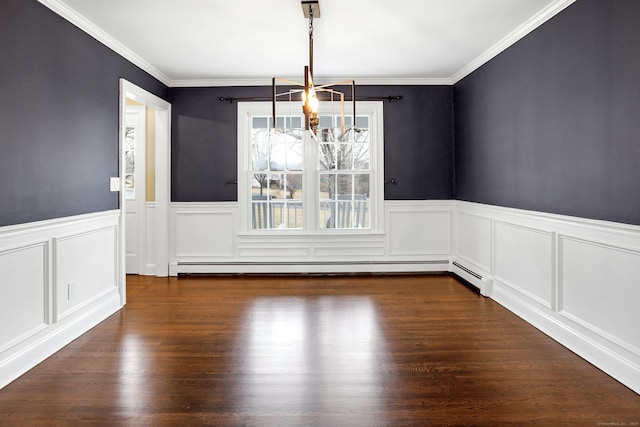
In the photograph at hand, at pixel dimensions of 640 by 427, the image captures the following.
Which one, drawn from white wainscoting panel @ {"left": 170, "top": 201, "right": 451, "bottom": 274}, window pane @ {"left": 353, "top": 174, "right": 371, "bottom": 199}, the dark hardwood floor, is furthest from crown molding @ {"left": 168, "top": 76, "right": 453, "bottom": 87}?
the dark hardwood floor

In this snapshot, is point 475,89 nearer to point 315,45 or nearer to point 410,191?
point 410,191

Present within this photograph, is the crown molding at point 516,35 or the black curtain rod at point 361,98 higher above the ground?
the crown molding at point 516,35

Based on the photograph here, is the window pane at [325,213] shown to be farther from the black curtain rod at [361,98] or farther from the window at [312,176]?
the black curtain rod at [361,98]

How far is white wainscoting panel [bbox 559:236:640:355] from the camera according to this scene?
96.3 inches

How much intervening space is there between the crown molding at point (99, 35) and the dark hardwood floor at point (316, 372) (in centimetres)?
252

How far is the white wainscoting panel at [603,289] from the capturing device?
245cm

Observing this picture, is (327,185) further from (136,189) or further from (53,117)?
(53,117)

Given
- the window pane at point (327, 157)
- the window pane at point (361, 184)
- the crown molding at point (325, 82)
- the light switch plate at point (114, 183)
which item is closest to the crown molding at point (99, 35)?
the crown molding at point (325, 82)

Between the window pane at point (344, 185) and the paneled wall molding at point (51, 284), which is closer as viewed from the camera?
the paneled wall molding at point (51, 284)

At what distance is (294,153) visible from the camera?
5523 mm

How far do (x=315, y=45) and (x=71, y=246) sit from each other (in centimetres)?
283

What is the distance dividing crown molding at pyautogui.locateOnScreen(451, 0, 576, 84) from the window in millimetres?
1317

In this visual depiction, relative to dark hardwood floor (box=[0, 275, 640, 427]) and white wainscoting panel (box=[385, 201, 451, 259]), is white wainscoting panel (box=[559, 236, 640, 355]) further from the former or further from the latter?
white wainscoting panel (box=[385, 201, 451, 259])

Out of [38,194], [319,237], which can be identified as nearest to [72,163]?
[38,194]
